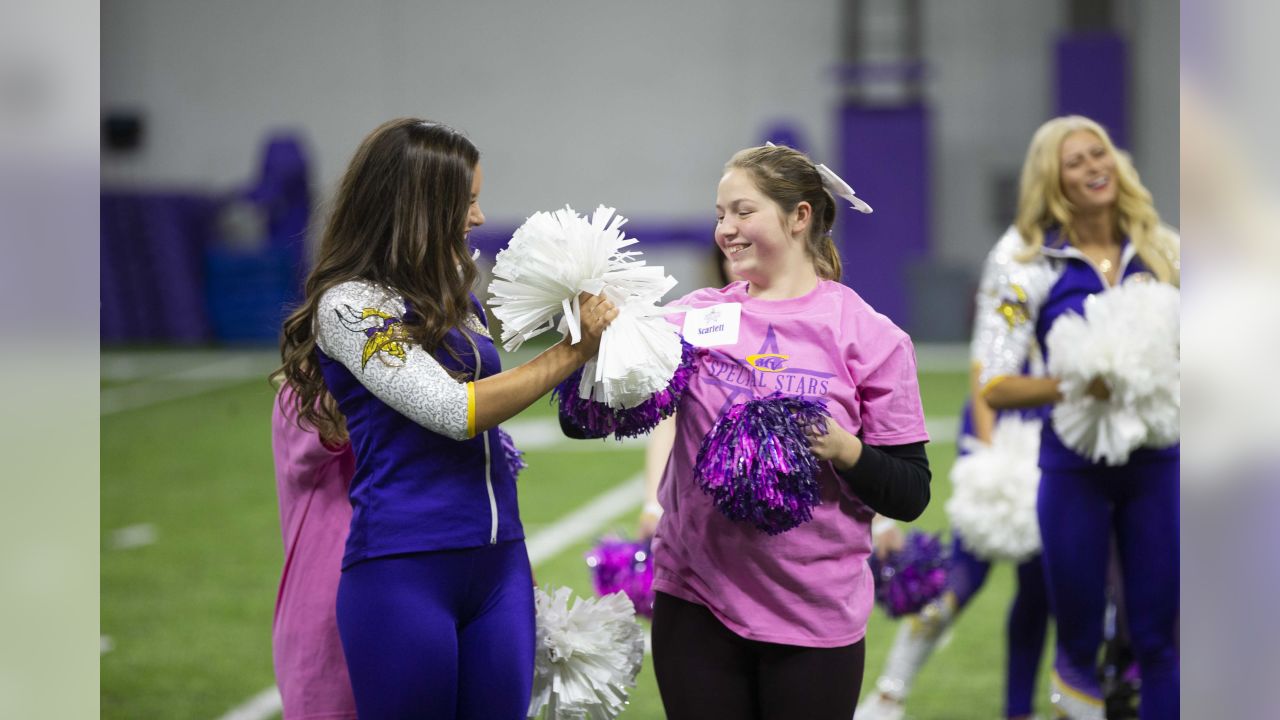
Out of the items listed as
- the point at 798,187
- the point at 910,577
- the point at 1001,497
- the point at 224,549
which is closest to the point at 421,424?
the point at 798,187

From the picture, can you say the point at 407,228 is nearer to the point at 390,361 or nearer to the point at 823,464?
the point at 390,361

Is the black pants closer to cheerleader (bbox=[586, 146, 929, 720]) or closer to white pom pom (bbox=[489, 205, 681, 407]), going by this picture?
cheerleader (bbox=[586, 146, 929, 720])

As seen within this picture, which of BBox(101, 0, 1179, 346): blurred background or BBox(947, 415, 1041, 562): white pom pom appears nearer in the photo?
BBox(947, 415, 1041, 562): white pom pom

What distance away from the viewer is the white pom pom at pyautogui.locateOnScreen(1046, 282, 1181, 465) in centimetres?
350

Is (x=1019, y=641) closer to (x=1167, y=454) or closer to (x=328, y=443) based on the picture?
(x=1167, y=454)

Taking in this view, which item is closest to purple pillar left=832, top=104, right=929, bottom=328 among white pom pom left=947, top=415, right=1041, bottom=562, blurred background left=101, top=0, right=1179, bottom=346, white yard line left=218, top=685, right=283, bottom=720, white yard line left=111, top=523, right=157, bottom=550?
blurred background left=101, top=0, right=1179, bottom=346

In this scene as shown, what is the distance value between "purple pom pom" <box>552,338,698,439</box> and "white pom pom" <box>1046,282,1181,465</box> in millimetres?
1505

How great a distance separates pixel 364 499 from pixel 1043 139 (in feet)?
7.69

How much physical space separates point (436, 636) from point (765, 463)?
58 cm

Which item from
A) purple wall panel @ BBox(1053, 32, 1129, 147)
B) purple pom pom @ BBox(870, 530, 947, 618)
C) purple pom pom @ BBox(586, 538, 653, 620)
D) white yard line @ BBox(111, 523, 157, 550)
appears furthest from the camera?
purple wall panel @ BBox(1053, 32, 1129, 147)

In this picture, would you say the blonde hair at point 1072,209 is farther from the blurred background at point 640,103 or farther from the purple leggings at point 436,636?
the blurred background at point 640,103

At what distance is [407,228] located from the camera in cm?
231

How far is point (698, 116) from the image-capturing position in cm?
1820

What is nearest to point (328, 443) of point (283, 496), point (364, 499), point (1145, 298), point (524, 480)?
point (283, 496)
